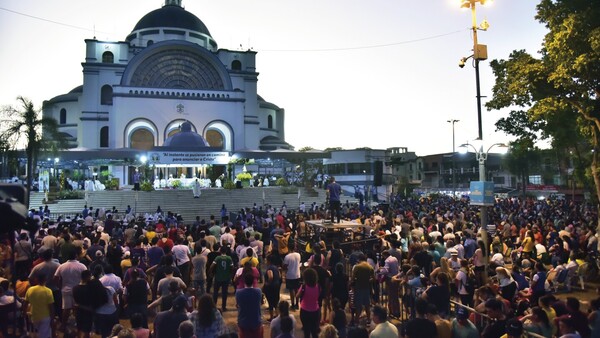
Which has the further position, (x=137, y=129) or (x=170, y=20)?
(x=170, y=20)

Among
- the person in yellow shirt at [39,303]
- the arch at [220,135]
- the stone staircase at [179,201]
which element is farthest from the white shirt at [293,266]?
the arch at [220,135]

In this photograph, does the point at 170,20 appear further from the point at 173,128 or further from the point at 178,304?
the point at 178,304

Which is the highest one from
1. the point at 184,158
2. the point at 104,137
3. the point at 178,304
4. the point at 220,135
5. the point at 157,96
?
the point at 157,96

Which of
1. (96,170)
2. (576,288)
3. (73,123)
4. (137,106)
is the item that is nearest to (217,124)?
(137,106)

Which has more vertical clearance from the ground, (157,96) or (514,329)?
(157,96)

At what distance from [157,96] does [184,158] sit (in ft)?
51.3

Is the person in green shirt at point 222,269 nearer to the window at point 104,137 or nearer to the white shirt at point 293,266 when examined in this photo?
the white shirt at point 293,266

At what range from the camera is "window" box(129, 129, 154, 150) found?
44625 millimetres

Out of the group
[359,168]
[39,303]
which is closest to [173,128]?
[359,168]

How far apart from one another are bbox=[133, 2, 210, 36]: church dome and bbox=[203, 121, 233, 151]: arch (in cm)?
1452

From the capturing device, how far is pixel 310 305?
6984 millimetres

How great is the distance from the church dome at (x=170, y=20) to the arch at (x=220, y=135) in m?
14.5

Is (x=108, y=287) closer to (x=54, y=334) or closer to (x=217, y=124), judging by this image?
(x=54, y=334)

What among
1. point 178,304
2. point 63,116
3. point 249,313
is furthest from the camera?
point 63,116
